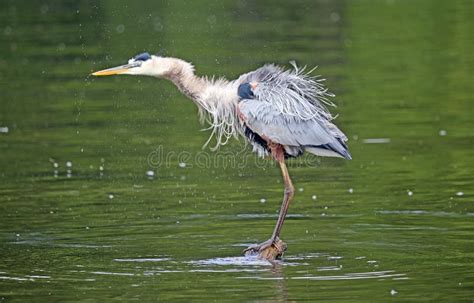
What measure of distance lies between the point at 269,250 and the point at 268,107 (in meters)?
1.42

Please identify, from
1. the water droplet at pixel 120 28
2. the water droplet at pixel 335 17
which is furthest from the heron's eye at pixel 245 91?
the water droplet at pixel 120 28

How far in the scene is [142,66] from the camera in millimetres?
11500

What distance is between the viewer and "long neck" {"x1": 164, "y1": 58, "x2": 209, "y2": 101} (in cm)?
1176

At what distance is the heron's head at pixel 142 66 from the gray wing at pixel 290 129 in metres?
0.87

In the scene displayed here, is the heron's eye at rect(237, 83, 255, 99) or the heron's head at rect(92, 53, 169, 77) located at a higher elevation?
the heron's head at rect(92, 53, 169, 77)

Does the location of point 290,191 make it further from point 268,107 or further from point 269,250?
point 269,250

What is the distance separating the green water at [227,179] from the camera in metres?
10.0

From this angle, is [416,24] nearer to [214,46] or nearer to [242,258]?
[214,46]

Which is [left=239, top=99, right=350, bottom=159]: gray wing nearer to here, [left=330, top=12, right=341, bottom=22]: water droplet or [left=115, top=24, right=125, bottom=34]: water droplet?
[left=330, top=12, right=341, bottom=22]: water droplet

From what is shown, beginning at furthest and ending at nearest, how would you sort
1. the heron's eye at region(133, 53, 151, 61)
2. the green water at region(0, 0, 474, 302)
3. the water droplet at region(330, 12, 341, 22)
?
the water droplet at region(330, 12, 341, 22)
the heron's eye at region(133, 53, 151, 61)
the green water at region(0, 0, 474, 302)

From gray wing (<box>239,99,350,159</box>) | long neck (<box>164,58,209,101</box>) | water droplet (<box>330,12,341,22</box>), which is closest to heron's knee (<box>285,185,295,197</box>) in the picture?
gray wing (<box>239,99,350,159</box>)

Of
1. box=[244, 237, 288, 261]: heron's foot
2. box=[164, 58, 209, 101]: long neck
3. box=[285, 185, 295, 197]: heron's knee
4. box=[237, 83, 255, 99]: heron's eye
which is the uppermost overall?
box=[164, 58, 209, 101]: long neck

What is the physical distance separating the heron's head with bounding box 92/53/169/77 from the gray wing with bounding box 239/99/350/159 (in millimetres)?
875

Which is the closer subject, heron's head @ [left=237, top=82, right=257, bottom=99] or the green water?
the green water
